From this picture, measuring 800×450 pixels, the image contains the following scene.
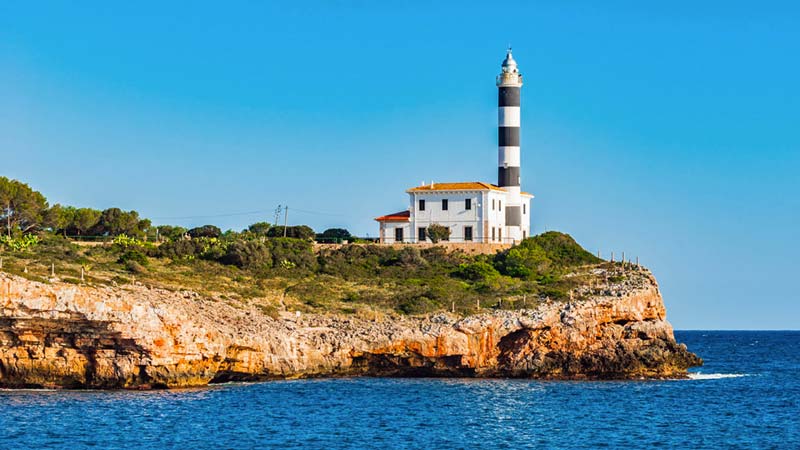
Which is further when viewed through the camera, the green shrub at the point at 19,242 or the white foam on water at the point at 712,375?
the green shrub at the point at 19,242

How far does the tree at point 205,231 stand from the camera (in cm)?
6662

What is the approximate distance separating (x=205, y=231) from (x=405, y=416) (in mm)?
34390

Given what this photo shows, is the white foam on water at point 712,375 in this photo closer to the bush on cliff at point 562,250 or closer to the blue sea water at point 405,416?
the blue sea water at point 405,416

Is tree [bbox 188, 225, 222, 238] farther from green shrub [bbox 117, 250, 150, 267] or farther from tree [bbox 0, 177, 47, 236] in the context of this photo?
green shrub [bbox 117, 250, 150, 267]

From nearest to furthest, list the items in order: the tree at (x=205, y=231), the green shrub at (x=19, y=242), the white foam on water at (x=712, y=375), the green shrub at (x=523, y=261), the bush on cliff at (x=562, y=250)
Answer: the white foam on water at (x=712, y=375)
the green shrub at (x=19, y=242)
the green shrub at (x=523, y=261)
the bush on cliff at (x=562, y=250)
the tree at (x=205, y=231)

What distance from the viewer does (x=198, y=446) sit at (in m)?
29.2

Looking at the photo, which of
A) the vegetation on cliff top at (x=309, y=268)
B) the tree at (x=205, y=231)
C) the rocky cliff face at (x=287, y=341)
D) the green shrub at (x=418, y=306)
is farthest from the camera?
the tree at (x=205, y=231)

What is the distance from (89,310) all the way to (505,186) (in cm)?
2859

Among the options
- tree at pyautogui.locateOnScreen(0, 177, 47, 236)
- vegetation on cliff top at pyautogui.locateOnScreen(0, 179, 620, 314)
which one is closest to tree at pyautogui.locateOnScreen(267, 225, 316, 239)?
vegetation on cliff top at pyautogui.locateOnScreen(0, 179, 620, 314)

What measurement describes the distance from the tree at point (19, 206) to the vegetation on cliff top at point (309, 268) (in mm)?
69

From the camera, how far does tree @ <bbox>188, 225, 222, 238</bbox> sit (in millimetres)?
66625

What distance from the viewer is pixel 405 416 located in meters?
34.7

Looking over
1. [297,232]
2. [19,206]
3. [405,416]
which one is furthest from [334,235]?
[405,416]

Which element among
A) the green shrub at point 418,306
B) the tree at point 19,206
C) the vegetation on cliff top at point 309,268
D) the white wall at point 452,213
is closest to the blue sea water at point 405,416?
the green shrub at point 418,306
